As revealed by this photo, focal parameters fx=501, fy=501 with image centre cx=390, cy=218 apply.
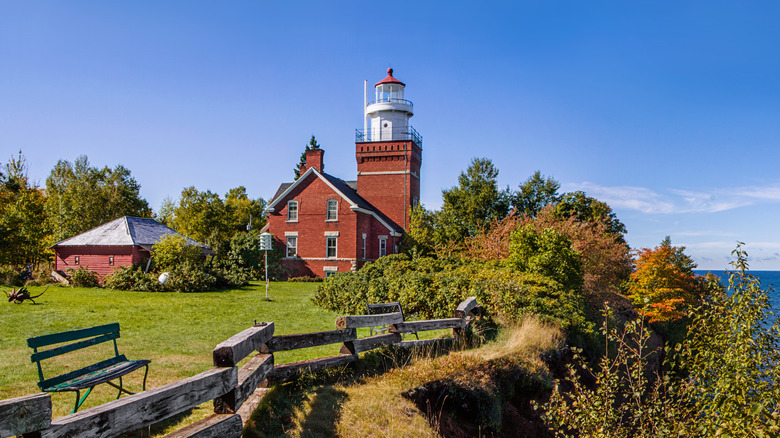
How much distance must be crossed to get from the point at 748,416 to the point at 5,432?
578cm

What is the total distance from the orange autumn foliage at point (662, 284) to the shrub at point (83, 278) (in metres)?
27.4

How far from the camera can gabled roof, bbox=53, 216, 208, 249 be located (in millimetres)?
27219

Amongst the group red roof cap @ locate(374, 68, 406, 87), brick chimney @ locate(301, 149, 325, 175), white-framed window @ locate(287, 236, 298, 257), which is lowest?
white-framed window @ locate(287, 236, 298, 257)

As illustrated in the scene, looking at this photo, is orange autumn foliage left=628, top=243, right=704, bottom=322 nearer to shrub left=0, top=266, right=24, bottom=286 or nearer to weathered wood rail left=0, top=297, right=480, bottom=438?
weathered wood rail left=0, top=297, right=480, bottom=438

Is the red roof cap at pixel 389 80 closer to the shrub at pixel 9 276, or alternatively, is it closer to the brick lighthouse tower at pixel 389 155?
the brick lighthouse tower at pixel 389 155

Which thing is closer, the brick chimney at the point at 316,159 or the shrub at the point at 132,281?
the shrub at the point at 132,281

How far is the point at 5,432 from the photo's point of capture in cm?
320

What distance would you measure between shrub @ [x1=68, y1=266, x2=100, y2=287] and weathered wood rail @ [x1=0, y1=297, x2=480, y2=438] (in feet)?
74.1

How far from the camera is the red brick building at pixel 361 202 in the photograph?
35969mm

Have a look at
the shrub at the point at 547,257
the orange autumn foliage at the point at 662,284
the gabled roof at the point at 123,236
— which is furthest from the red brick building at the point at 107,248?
the orange autumn foliage at the point at 662,284

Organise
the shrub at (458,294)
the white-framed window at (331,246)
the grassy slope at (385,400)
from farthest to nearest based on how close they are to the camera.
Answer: the white-framed window at (331,246) → the shrub at (458,294) → the grassy slope at (385,400)

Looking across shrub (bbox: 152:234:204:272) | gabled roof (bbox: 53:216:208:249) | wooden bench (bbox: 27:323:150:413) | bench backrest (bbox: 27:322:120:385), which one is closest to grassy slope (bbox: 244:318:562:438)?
wooden bench (bbox: 27:323:150:413)

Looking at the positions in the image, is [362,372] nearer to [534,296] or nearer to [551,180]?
[534,296]

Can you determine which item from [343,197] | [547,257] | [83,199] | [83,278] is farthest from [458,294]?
[83,199]
